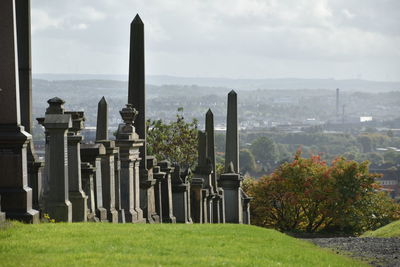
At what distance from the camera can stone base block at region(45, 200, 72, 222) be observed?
2033 cm

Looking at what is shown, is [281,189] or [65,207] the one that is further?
[281,189]

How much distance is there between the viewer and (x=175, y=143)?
202 feet

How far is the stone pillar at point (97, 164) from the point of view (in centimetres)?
2250

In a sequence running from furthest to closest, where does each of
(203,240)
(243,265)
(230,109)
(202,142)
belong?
1. (230,109)
2. (202,142)
3. (203,240)
4. (243,265)

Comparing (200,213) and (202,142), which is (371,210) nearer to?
(202,142)

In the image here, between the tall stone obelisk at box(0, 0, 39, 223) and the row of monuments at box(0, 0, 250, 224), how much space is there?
0.05 feet

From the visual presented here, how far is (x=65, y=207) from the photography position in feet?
66.7

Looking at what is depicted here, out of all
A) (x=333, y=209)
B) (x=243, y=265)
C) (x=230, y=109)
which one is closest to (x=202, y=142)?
(x=230, y=109)

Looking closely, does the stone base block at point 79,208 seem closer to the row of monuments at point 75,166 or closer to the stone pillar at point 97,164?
the row of monuments at point 75,166

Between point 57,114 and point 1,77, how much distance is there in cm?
211

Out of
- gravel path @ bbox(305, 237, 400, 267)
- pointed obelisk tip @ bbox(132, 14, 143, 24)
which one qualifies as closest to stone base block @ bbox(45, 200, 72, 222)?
gravel path @ bbox(305, 237, 400, 267)

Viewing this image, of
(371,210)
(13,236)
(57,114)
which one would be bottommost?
(371,210)

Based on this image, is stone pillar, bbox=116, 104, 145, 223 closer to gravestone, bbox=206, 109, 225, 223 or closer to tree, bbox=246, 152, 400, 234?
gravestone, bbox=206, 109, 225, 223

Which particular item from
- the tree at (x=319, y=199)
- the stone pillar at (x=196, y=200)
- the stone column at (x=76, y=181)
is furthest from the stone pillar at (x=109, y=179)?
the tree at (x=319, y=199)
